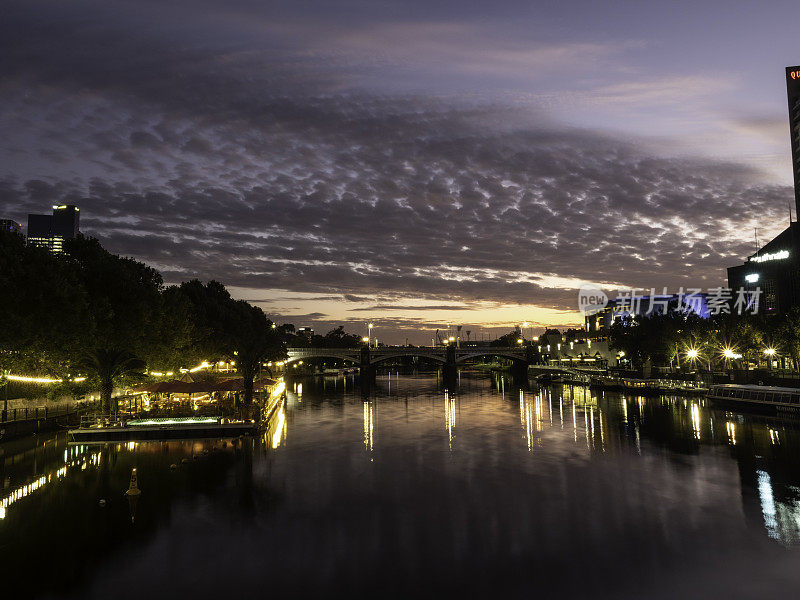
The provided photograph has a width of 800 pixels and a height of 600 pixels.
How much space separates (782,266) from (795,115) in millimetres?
57389

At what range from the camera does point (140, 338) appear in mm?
64562

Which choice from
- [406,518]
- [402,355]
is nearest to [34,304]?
[406,518]

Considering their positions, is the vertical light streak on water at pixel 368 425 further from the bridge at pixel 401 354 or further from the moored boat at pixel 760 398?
the bridge at pixel 401 354

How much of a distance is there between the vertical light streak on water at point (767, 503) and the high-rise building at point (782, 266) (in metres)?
120

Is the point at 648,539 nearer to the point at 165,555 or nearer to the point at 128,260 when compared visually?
the point at 165,555

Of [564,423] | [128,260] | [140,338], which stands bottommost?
[564,423]

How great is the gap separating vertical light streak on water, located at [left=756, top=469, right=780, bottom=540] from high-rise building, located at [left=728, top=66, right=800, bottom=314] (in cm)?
11973

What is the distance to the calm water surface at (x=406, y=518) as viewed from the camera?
73.0 ft

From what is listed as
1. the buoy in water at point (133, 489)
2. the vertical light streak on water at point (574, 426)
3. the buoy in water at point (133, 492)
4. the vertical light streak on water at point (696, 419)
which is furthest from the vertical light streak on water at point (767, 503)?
the buoy in water at point (133, 489)

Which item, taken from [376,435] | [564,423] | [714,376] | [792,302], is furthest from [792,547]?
[792,302]

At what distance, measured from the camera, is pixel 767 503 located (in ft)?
109

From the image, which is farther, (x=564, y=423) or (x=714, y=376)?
(x=714, y=376)

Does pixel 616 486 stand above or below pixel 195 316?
below

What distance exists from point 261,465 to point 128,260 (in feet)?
118
